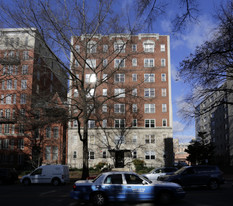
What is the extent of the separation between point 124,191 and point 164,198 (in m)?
1.73

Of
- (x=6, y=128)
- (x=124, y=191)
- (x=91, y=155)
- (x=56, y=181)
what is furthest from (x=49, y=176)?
(x=6, y=128)

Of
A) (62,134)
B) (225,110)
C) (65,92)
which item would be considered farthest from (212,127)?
(65,92)

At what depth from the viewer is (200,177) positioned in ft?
56.3

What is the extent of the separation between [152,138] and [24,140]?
77.4 ft

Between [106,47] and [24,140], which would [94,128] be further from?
[106,47]

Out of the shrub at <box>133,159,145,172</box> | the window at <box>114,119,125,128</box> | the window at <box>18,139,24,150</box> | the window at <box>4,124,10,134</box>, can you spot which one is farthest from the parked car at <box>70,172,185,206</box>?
the window at <box>4,124,10,134</box>

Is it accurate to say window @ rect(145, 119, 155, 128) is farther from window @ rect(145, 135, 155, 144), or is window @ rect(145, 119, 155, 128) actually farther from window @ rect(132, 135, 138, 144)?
window @ rect(132, 135, 138, 144)

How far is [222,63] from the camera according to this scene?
20.8 m

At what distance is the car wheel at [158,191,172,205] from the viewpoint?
10562mm

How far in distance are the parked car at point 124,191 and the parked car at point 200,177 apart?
6.89 meters

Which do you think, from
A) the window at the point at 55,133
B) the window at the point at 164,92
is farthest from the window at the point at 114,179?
the window at the point at 55,133

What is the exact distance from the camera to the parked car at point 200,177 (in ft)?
55.7

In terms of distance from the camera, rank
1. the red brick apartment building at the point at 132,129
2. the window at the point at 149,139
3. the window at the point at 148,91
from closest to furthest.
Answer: the red brick apartment building at the point at 132,129 < the window at the point at 149,139 < the window at the point at 148,91

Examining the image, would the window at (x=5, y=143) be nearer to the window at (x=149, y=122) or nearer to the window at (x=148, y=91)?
the window at (x=149, y=122)
